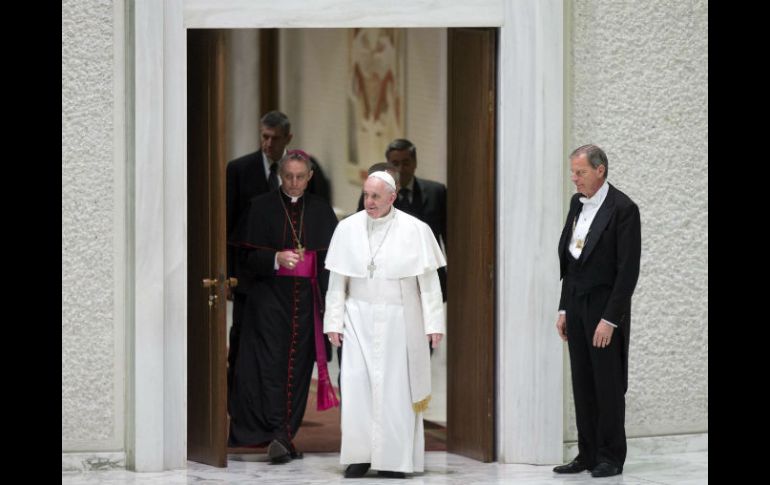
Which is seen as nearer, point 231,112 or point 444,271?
point 444,271

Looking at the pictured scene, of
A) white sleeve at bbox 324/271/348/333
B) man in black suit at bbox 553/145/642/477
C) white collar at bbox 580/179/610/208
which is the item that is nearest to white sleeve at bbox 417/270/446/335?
white sleeve at bbox 324/271/348/333

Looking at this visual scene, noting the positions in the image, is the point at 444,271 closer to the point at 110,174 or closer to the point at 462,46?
the point at 462,46

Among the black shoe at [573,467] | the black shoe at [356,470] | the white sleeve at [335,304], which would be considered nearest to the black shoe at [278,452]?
the black shoe at [356,470]

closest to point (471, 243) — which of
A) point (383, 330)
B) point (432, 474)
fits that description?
point (383, 330)

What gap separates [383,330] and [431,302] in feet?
0.96

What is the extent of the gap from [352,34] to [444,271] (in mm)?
4363

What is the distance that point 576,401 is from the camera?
8.31 metres

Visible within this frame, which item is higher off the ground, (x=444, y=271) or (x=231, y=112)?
(x=231, y=112)

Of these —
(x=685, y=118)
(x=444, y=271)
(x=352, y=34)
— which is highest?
(x=352, y=34)

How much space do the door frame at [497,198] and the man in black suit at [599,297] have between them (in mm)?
317

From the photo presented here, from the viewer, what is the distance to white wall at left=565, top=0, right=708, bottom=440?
8.71 m

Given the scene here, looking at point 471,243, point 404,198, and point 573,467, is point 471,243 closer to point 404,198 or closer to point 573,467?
point 404,198

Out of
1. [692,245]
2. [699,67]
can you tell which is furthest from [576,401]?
[699,67]

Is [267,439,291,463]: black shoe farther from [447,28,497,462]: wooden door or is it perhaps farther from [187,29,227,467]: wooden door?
[447,28,497,462]: wooden door
